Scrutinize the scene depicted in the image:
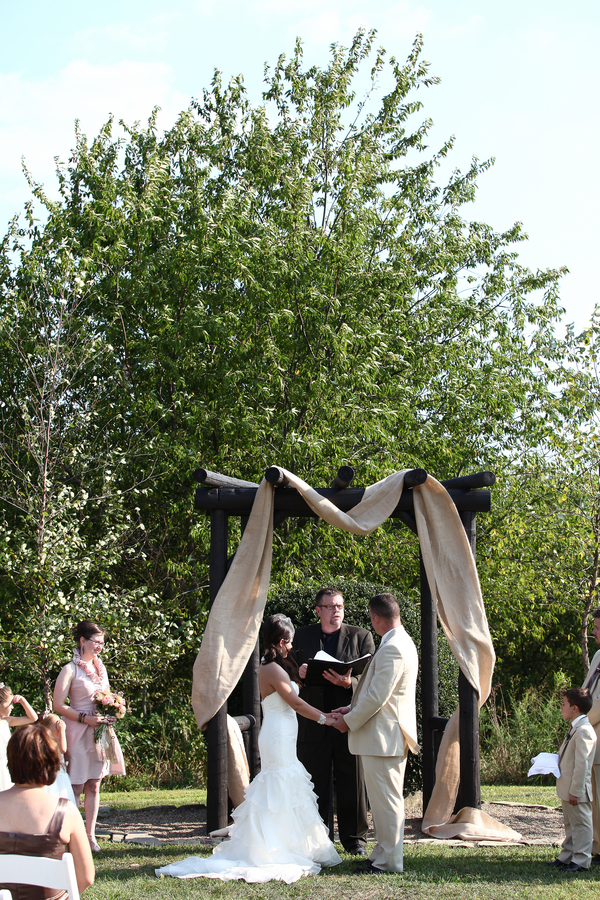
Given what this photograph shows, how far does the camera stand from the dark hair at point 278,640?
5.66 metres

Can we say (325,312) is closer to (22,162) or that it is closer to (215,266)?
(215,266)

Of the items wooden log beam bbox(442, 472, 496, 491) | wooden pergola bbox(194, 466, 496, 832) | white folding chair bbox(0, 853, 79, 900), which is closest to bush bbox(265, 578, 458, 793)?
wooden pergola bbox(194, 466, 496, 832)

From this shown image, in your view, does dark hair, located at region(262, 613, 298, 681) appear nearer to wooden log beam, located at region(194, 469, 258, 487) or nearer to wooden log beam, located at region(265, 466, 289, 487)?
wooden log beam, located at region(265, 466, 289, 487)

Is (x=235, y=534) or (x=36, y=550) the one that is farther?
(x=235, y=534)

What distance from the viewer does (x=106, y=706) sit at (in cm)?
625

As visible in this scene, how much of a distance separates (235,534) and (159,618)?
1497 mm

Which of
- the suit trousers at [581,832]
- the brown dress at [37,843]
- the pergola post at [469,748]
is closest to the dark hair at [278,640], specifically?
the pergola post at [469,748]

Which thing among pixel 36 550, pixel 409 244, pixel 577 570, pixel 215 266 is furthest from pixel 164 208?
pixel 577 570

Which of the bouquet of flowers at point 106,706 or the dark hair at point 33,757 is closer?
the dark hair at point 33,757

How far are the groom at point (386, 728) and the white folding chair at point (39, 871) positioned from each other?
108 inches

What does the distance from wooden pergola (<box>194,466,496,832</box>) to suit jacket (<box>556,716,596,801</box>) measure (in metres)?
1.05

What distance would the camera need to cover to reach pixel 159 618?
1070cm

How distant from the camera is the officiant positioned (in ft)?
20.2

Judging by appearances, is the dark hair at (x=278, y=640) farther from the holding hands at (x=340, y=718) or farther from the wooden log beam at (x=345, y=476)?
the wooden log beam at (x=345, y=476)
